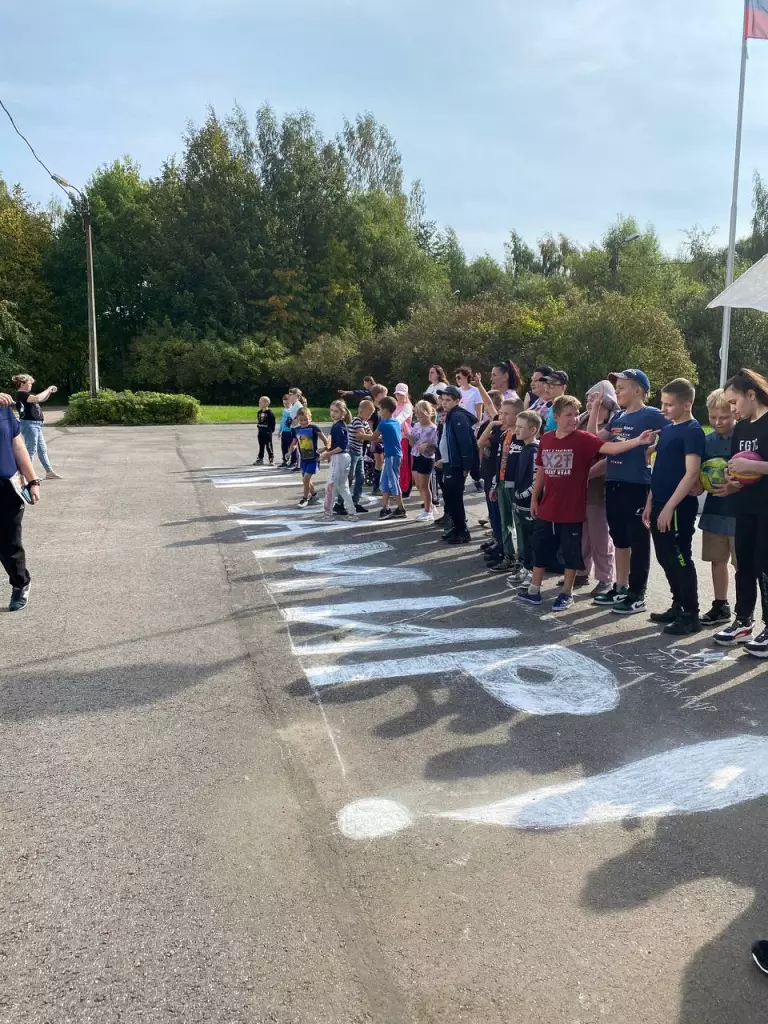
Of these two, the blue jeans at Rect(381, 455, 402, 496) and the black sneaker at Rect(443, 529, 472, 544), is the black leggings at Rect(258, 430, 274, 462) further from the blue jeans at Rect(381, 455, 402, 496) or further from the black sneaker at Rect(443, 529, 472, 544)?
the black sneaker at Rect(443, 529, 472, 544)

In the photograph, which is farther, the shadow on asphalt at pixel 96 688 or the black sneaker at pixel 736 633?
the black sneaker at pixel 736 633

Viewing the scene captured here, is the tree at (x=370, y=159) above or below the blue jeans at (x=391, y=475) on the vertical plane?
above

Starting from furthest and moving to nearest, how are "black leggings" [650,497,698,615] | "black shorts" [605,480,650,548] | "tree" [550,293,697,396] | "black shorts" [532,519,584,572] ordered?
1. "tree" [550,293,697,396]
2. "black shorts" [532,519,584,572]
3. "black shorts" [605,480,650,548]
4. "black leggings" [650,497,698,615]

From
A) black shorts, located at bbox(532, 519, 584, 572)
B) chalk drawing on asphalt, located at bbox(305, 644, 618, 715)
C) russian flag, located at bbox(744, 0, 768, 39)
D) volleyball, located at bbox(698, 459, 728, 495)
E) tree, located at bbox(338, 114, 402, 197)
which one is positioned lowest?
chalk drawing on asphalt, located at bbox(305, 644, 618, 715)

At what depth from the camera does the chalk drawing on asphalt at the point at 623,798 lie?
11.6 feet

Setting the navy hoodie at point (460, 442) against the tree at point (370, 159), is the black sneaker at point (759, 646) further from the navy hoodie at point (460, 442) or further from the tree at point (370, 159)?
the tree at point (370, 159)

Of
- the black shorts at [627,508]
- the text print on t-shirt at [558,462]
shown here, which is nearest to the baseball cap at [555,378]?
the text print on t-shirt at [558,462]

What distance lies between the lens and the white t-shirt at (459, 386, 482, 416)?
1087 centimetres

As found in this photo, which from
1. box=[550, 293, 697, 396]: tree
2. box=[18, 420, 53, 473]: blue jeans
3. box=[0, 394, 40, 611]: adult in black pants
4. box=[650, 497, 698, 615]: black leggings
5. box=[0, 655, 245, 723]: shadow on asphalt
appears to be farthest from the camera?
box=[550, 293, 697, 396]: tree

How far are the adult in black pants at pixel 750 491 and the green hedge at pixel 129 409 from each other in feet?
99.0

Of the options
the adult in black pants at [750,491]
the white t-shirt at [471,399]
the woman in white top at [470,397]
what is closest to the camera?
the adult in black pants at [750,491]

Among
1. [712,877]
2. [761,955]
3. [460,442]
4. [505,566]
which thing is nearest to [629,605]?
[505,566]

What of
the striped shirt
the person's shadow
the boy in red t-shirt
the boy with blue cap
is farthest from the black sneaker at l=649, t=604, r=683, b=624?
the striped shirt

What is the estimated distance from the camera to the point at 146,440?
83.1 feet
